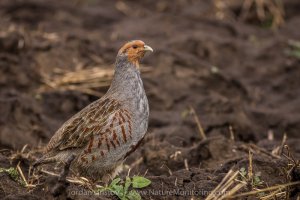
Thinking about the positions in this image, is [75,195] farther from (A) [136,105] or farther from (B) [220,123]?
(B) [220,123]

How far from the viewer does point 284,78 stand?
30.5 ft

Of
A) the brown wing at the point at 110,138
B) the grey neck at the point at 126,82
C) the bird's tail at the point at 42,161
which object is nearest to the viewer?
the brown wing at the point at 110,138

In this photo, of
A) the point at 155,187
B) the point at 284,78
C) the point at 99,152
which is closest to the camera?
the point at 155,187

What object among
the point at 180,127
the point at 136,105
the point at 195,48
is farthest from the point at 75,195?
the point at 195,48

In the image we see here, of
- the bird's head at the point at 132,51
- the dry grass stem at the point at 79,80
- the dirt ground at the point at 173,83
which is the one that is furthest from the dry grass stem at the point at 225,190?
the dry grass stem at the point at 79,80

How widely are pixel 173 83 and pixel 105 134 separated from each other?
12.6 ft

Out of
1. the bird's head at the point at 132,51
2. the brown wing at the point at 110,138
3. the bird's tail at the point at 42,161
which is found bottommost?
the bird's tail at the point at 42,161

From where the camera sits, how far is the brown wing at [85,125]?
15.9 feet

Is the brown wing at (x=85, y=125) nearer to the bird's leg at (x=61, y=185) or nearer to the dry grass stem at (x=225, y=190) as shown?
the bird's leg at (x=61, y=185)

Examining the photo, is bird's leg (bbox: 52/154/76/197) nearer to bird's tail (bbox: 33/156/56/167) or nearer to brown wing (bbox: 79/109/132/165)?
brown wing (bbox: 79/109/132/165)

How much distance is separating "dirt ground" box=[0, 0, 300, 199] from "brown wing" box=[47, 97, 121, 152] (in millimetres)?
346

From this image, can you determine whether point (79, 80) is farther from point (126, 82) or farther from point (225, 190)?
point (225, 190)

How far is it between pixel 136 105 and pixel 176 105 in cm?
327

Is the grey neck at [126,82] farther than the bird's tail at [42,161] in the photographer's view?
Yes
